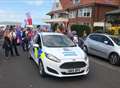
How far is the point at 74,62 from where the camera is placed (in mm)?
7148

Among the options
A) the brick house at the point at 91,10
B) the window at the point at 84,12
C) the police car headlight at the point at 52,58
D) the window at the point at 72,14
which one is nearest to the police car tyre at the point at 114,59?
the police car headlight at the point at 52,58

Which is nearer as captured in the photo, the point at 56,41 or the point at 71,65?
the point at 71,65

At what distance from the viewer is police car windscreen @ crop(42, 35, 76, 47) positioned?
27.7 feet

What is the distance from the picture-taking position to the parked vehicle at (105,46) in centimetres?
1074

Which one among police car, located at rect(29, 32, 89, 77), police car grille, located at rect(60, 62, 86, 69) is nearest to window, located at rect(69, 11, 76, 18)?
police car, located at rect(29, 32, 89, 77)

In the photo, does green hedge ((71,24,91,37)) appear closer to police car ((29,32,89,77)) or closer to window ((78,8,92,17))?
window ((78,8,92,17))

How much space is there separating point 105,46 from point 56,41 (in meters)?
3.84

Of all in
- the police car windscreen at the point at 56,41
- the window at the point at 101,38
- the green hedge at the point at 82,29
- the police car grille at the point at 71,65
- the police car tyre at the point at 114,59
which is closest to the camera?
the police car grille at the point at 71,65

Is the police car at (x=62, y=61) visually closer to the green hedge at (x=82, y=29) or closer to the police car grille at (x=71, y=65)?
the police car grille at (x=71, y=65)

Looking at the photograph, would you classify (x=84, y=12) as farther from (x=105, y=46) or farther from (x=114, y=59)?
(x=114, y=59)

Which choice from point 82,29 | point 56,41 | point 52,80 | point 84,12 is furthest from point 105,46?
point 84,12

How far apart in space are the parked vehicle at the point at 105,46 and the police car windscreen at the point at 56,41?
3004mm

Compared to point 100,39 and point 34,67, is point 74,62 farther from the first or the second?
point 100,39

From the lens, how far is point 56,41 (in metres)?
8.73
